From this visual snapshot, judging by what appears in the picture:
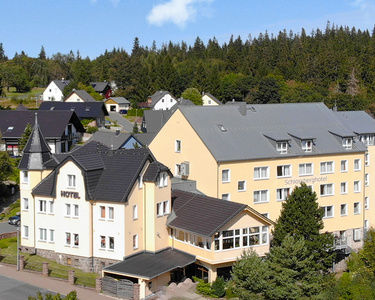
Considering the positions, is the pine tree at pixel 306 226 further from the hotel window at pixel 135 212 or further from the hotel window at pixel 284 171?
the hotel window at pixel 135 212

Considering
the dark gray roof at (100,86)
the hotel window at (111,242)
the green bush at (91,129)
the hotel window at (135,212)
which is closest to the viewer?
the hotel window at (111,242)

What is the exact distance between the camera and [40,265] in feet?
139

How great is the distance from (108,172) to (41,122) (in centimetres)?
4099

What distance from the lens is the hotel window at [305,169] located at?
5403 cm

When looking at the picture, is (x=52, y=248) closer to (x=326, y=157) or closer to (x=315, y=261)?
(x=315, y=261)

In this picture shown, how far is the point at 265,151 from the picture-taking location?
5278 centimetres

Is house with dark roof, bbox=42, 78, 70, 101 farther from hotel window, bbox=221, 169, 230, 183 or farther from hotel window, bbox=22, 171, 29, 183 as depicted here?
hotel window, bbox=221, 169, 230, 183

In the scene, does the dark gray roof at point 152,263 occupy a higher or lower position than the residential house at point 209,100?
lower

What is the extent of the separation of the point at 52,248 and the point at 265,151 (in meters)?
21.3

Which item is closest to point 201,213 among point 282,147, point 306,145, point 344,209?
point 282,147

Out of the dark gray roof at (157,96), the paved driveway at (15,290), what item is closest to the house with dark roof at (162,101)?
the dark gray roof at (157,96)

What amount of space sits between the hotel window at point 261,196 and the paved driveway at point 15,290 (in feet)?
71.5

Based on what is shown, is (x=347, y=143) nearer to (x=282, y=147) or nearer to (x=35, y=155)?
(x=282, y=147)

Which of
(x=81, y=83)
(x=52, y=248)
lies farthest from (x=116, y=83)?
(x=52, y=248)
